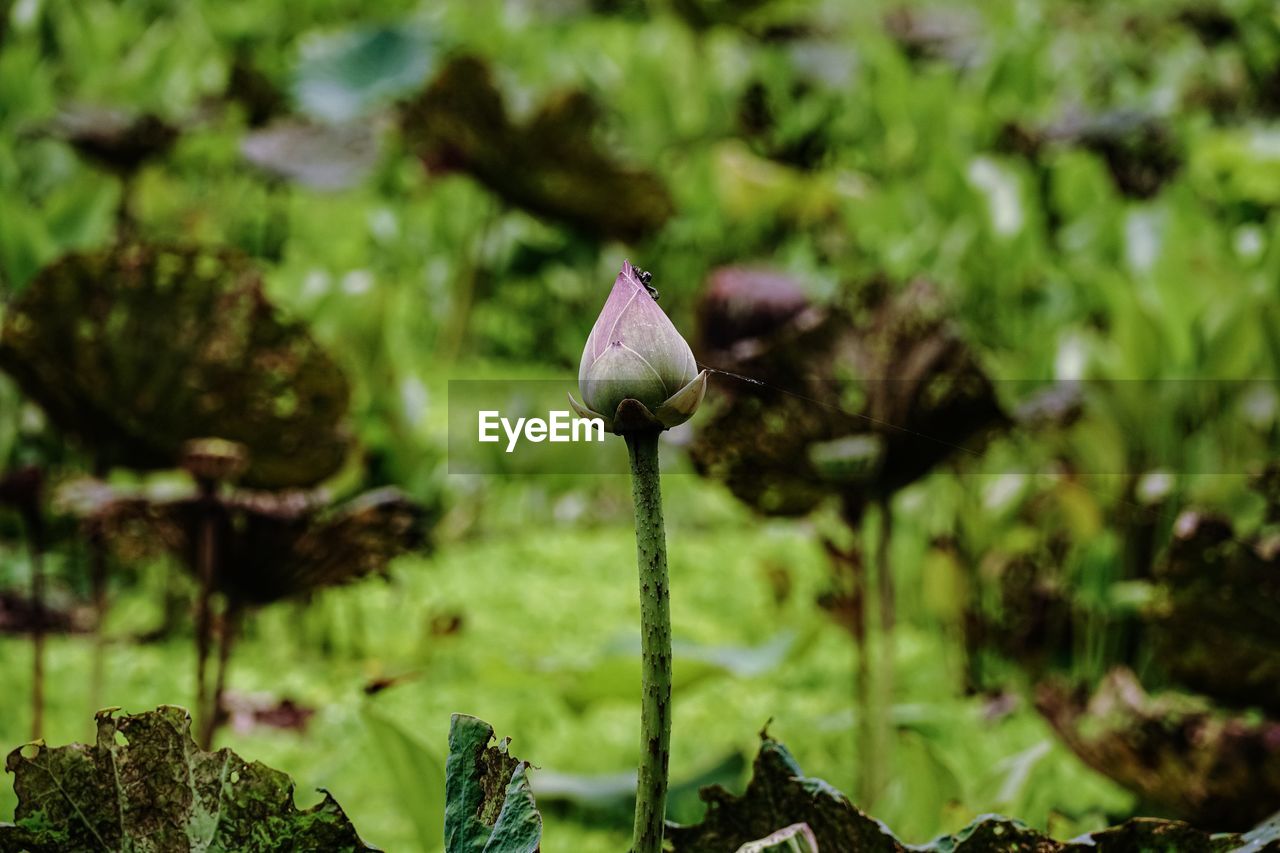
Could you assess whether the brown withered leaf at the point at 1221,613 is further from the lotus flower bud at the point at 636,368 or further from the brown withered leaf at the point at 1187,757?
the lotus flower bud at the point at 636,368

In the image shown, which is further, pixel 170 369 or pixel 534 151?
pixel 534 151

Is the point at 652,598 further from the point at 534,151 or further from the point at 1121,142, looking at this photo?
the point at 1121,142

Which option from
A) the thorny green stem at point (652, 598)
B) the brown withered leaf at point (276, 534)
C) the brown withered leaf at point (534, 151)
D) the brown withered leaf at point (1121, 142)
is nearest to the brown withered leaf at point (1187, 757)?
the brown withered leaf at point (276, 534)

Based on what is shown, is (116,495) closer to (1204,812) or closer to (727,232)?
(1204,812)

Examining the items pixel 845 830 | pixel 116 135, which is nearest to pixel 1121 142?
pixel 116 135

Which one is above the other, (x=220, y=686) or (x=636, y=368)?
(x=636, y=368)
